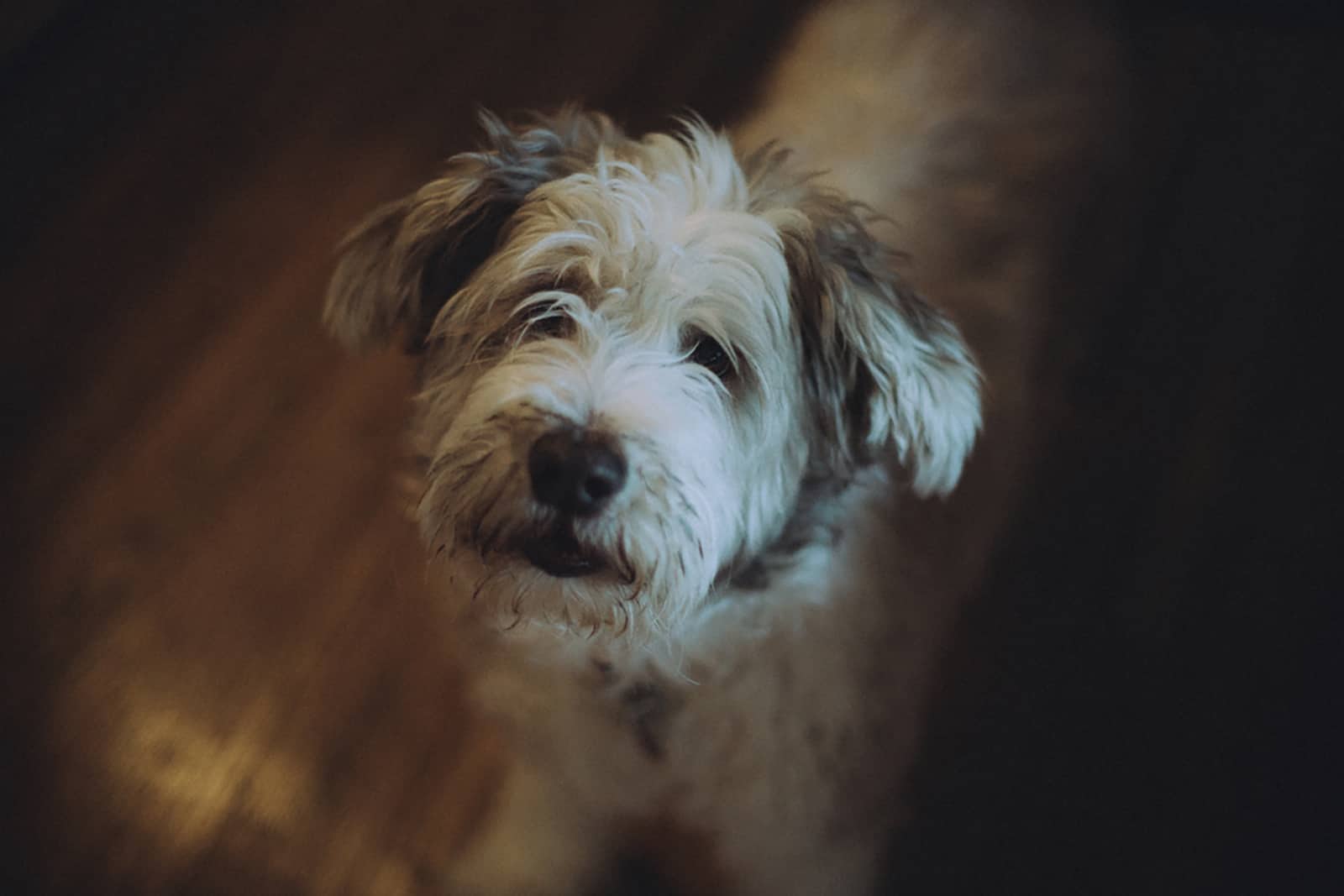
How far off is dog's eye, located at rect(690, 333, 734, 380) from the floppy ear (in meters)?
0.11

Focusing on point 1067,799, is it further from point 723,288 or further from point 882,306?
point 723,288

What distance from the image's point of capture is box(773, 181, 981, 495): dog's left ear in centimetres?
113

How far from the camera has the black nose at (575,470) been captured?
961mm

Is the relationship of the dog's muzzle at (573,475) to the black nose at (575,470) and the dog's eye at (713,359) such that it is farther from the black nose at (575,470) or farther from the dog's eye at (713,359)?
the dog's eye at (713,359)

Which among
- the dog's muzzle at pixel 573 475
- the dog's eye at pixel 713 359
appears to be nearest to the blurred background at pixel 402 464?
the dog's eye at pixel 713 359

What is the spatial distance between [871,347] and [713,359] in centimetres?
21

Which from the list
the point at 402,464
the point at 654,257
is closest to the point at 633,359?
the point at 654,257

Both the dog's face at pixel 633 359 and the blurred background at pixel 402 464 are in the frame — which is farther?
the blurred background at pixel 402 464

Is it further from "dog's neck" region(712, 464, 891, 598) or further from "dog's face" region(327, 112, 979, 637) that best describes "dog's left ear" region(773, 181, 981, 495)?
"dog's neck" region(712, 464, 891, 598)

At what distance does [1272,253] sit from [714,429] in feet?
5.64

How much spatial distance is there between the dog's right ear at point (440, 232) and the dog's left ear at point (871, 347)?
0.34 metres

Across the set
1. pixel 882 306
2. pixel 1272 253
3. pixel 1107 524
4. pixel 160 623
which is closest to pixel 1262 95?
pixel 1272 253

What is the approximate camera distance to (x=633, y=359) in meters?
1.11

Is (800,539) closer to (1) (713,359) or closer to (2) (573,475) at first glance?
(1) (713,359)
